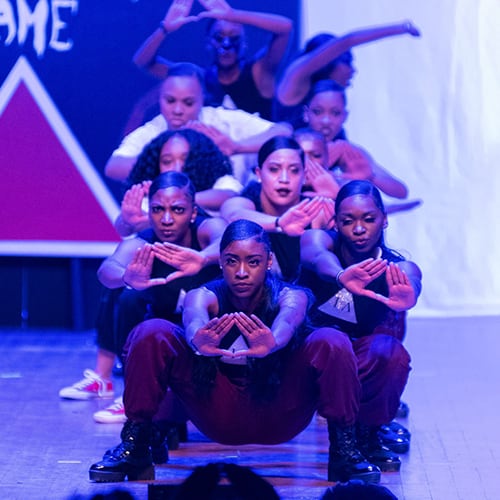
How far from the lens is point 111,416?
15.9 feet

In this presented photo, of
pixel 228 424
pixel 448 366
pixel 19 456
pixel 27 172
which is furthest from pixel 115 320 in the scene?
pixel 27 172

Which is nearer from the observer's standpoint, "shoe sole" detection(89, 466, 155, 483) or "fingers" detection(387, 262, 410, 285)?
"shoe sole" detection(89, 466, 155, 483)

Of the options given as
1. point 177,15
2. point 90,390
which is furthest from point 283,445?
point 177,15

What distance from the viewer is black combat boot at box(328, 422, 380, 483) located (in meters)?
3.87

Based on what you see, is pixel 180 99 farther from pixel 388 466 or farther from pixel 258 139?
pixel 388 466

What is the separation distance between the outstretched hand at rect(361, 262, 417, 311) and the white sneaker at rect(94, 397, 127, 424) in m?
1.32

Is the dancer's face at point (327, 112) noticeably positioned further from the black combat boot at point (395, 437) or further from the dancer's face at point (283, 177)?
the black combat boot at point (395, 437)

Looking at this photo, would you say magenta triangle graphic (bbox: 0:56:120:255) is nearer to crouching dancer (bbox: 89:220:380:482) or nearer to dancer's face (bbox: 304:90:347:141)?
dancer's face (bbox: 304:90:347:141)

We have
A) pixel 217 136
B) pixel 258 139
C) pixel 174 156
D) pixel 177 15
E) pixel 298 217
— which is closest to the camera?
pixel 298 217

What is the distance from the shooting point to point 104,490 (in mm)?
3812

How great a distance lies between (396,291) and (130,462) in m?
1.03

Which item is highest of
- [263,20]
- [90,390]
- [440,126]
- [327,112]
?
[263,20]

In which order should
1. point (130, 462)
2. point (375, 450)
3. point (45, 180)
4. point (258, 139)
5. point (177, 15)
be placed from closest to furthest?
point (130, 462), point (375, 450), point (258, 139), point (177, 15), point (45, 180)

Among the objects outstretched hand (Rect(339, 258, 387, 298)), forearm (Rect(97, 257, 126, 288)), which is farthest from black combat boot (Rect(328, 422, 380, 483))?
forearm (Rect(97, 257, 126, 288))
